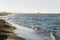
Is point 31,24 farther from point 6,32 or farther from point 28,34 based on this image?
point 6,32

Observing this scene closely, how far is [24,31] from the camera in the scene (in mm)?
7648

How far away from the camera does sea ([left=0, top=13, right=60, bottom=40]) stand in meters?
7.51

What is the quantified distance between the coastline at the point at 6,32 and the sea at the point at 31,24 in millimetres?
119

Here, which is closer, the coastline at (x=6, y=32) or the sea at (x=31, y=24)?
the coastline at (x=6, y=32)

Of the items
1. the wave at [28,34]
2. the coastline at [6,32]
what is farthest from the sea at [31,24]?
the coastline at [6,32]

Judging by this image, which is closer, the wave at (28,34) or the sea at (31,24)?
the wave at (28,34)

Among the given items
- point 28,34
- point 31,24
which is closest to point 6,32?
point 28,34

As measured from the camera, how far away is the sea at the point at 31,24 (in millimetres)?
7511

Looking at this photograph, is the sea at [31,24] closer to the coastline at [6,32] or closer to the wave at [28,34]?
the wave at [28,34]
